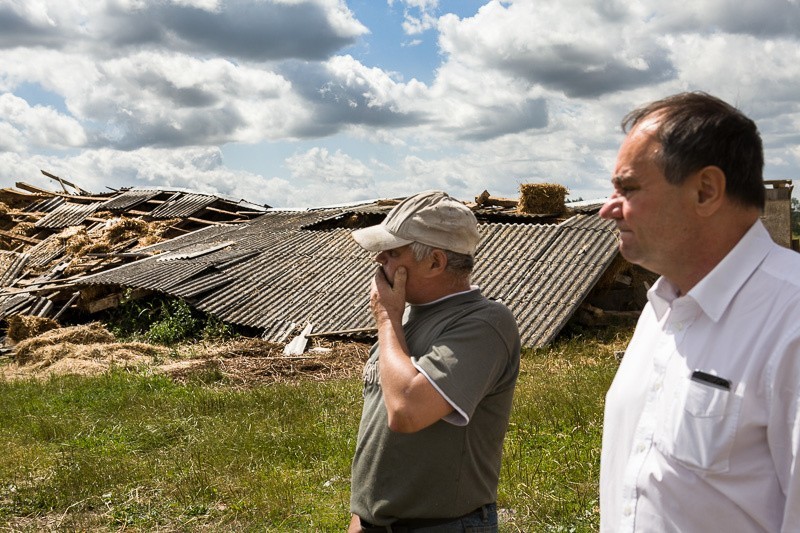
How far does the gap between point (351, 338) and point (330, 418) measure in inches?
250

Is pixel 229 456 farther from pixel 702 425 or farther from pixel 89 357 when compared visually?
pixel 89 357

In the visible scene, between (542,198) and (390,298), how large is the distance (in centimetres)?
1689

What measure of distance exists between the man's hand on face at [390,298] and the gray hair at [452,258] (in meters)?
0.08

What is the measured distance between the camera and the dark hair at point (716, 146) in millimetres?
2018

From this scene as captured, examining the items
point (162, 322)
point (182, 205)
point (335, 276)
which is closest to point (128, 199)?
point (182, 205)

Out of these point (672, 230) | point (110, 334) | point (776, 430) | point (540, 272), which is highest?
point (672, 230)

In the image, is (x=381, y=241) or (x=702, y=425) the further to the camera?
(x=381, y=241)

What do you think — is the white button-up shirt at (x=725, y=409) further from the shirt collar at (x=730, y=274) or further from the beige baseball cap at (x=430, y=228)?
the beige baseball cap at (x=430, y=228)

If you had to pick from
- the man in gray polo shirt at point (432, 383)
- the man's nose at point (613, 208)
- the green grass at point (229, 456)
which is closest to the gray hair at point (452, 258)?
the man in gray polo shirt at point (432, 383)

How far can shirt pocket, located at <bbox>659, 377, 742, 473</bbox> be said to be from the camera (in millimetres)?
1873

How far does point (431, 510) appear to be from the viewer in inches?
109

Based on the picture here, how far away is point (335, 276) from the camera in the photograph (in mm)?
17438

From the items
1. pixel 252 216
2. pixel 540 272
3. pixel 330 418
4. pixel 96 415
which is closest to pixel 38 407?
pixel 96 415

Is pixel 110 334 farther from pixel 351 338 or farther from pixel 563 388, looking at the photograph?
pixel 563 388
